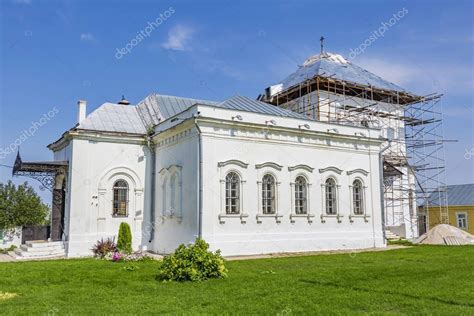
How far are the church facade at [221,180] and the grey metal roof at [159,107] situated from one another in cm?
9

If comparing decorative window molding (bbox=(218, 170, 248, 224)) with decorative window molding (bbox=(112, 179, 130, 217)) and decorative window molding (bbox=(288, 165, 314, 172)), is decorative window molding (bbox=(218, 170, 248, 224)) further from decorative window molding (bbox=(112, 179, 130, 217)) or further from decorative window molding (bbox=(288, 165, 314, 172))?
decorative window molding (bbox=(112, 179, 130, 217))

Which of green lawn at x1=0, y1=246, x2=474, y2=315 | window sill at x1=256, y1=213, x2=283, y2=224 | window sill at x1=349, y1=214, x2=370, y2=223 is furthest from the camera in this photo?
window sill at x1=349, y1=214, x2=370, y2=223

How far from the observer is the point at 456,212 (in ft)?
112

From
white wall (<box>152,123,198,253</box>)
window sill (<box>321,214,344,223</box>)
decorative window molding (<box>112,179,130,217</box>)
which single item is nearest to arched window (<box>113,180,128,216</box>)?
decorative window molding (<box>112,179,130,217</box>)

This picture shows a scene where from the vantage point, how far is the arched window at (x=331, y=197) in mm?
19516

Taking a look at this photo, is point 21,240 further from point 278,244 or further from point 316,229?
point 316,229

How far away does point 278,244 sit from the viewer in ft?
57.5

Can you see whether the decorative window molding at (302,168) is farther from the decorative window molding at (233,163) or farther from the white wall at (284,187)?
the decorative window molding at (233,163)

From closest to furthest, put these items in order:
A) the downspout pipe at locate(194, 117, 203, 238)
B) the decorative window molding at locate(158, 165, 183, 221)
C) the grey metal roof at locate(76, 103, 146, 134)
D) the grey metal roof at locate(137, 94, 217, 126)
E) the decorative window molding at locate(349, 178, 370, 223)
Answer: the downspout pipe at locate(194, 117, 203, 238) < the decorative window molding at locate(158, 165, 183, 221) < the grey metal roof at locate(76, 103, 146, 134) < the decorative window molding at locate(349, 178, 370, 223) < the grey metal roof at locate(137, 94, 217, 126)

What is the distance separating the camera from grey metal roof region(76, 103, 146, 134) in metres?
19.3

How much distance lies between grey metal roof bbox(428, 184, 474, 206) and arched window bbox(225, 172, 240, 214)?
20.6m

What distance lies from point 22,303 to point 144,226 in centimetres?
1090

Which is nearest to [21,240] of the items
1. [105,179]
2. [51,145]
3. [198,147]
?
[51,145]

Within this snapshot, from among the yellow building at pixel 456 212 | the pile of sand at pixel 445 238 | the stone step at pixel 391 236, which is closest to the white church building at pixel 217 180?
the pile of sand at pixel 445 238
